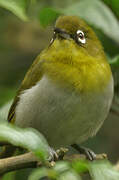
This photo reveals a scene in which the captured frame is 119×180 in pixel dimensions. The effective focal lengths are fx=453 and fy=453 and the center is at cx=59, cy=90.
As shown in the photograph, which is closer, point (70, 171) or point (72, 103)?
point (70, 171)

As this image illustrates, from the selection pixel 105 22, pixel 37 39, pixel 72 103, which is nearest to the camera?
pixel 72 103

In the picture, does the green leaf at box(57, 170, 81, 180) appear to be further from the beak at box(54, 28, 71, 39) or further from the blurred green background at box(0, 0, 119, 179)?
the blurred green background at box(0, 0, 119, 179)

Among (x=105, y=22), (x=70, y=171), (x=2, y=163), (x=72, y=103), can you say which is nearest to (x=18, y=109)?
(x=72, y=103)

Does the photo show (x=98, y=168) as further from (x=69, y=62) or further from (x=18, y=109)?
(x=18, y=109)

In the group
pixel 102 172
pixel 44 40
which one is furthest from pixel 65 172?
pixel 44 40

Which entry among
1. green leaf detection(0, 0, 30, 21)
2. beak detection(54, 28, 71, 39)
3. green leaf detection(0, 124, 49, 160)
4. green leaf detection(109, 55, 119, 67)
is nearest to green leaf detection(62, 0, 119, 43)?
green leaf detection(109, 55, 119, 67)

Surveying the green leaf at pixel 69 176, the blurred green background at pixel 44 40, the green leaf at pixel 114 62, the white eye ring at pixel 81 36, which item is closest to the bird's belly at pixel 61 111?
the green leaf at pixel 114 62
